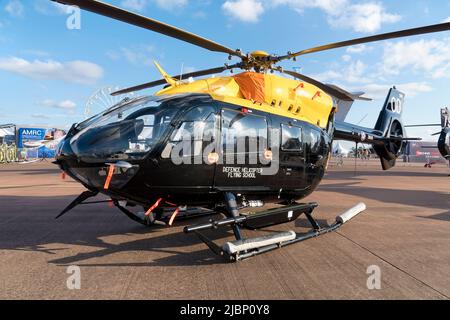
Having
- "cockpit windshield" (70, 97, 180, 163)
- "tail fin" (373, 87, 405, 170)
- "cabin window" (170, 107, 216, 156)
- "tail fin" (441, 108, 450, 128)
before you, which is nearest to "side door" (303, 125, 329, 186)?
A: "cabin window" (170, 107, 216, 156)

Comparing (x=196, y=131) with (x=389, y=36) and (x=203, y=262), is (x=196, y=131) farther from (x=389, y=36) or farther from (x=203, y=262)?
(x=389, y=36)

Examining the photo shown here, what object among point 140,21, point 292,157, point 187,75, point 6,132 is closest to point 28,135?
point 6,132

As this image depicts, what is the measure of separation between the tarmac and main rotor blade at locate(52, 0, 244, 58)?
360 centimetres

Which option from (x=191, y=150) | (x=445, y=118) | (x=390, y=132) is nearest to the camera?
(x=191, y=150)

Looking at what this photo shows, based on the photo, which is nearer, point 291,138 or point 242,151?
point 242,151

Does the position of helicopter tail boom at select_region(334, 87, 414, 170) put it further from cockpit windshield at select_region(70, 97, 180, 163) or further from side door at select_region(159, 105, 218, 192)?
cockpit windshield at select_region(70, 97, 180, 163)

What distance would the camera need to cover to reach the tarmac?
3955mm

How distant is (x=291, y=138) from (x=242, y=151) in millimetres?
1319

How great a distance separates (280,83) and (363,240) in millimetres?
3399

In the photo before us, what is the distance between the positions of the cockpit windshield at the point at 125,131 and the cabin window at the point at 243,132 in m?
0.90

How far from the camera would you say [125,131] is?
4938mm

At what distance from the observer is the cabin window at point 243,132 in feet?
18.4
